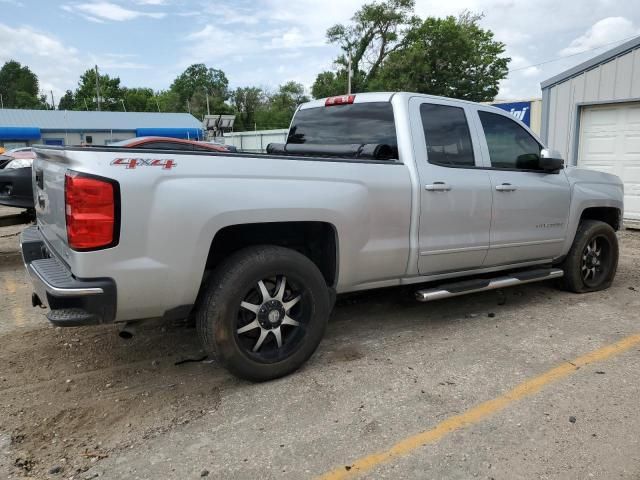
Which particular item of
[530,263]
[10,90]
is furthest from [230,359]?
[10,90]

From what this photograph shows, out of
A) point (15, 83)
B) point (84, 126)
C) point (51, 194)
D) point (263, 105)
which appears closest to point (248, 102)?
point (263, 105)

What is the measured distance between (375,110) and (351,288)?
5.07ft

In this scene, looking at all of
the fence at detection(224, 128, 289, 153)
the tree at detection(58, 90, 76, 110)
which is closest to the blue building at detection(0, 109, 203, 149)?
the fence at detection(224, 128, 289, 153)

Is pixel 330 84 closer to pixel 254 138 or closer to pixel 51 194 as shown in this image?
pixel 254 138

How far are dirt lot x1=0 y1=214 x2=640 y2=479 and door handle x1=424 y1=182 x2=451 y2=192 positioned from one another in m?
1.23

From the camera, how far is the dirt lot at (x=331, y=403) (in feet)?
8.64

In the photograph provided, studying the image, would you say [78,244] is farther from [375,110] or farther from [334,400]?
[375,110]

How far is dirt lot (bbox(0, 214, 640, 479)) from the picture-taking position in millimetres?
2633

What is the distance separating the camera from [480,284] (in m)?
4.52

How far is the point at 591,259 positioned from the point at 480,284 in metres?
1.99

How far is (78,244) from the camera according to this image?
2.75 meters

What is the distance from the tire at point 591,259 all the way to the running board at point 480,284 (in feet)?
0.92

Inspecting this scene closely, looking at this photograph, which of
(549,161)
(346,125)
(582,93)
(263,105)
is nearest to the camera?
(346,125)

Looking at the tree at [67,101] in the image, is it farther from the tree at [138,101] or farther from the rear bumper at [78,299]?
the rear bumper at [78,299]
